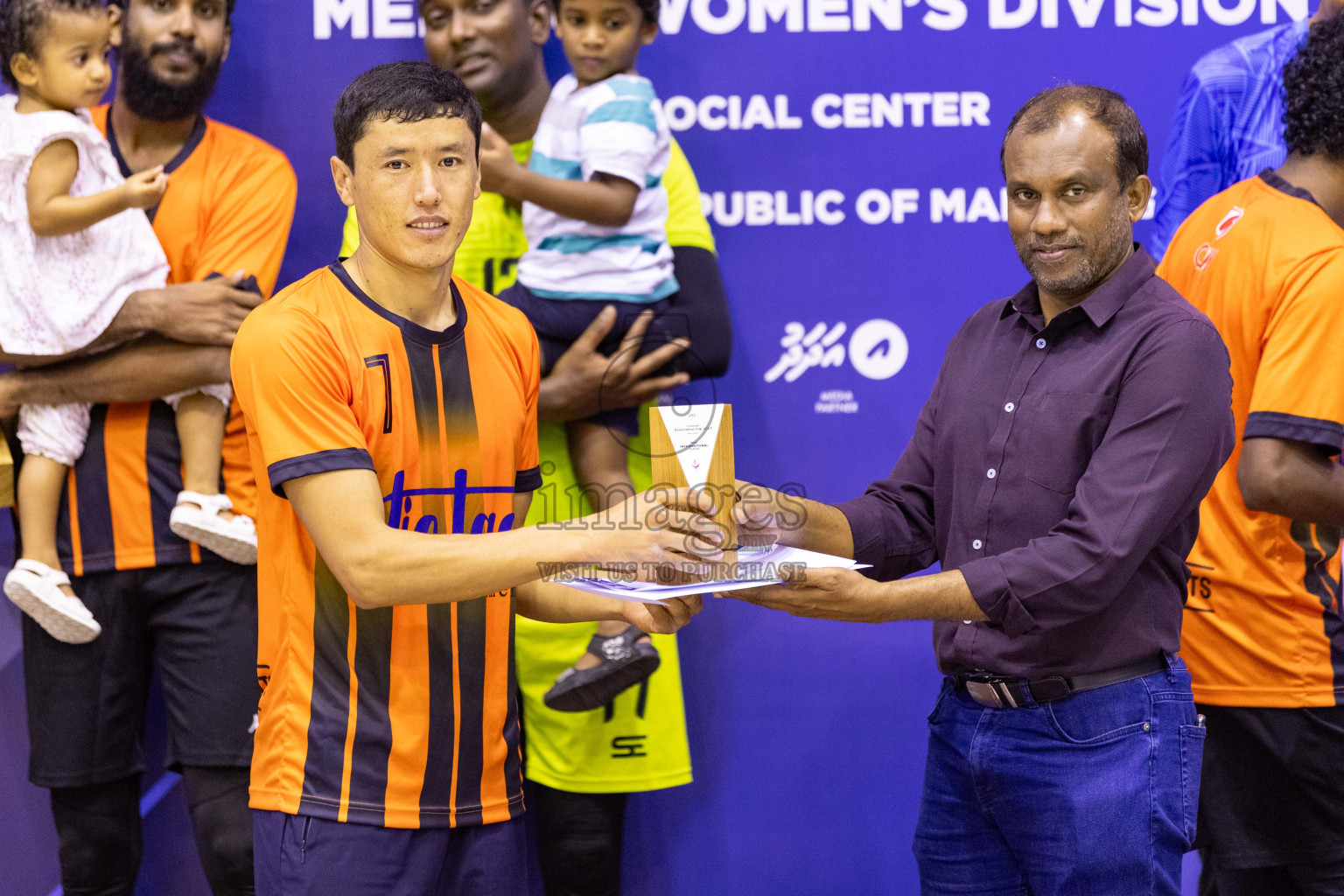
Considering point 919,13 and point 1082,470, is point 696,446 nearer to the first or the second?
point 1082,470

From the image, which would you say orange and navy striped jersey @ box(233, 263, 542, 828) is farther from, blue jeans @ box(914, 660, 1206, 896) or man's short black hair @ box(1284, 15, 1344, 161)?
man's short black hair @ box(1284, 15, 1344, 161)

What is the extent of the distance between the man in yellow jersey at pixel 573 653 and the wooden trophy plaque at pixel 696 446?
3.76 ft

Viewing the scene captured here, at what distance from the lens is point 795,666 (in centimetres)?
367

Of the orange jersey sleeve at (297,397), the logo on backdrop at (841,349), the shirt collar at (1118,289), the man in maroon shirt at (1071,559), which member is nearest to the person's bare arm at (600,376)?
the logo on backdrop at (841,349)

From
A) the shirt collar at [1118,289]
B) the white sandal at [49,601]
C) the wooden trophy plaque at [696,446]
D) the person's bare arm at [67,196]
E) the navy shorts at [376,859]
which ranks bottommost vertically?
the navy shorts at [376,859]

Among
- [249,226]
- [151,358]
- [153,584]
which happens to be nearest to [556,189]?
[249,226]

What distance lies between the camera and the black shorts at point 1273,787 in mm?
2717

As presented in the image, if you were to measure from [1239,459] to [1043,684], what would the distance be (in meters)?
0.84

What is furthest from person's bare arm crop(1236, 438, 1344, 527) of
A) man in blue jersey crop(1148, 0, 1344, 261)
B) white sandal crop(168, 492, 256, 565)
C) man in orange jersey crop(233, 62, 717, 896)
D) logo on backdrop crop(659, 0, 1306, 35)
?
white sandal crop(168, 492, 256, 565)

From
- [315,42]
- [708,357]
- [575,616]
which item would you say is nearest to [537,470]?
[575,616]

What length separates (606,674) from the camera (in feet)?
9.78

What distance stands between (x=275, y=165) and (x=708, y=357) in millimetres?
1294

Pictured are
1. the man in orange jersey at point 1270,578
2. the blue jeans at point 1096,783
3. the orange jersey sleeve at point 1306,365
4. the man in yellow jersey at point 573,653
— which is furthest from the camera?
the man in yellow jersey at point 573,653

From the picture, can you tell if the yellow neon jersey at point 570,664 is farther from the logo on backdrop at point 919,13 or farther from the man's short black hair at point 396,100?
the man's short black hair at point 396,100
